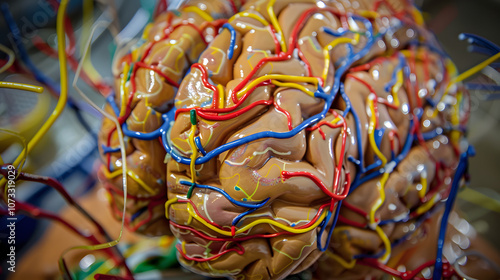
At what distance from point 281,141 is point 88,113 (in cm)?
93

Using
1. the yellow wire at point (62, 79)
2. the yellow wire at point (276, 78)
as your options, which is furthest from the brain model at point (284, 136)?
the yellow wire at point (62, 79)

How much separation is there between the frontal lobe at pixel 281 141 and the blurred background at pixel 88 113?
1.10ft

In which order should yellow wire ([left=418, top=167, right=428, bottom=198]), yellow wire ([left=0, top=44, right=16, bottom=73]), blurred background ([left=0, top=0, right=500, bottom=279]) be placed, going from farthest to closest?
blurred background ([left=0, top=0, right=500, bottom=279]) < yellow wire ([left=418, top=167, right=428, bottom=198]) < yellow wire ([left=0, top=44, right=16, bottom=73])

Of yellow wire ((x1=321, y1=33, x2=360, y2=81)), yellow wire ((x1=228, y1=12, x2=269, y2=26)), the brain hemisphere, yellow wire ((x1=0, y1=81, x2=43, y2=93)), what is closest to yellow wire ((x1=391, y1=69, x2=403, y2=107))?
yellow wire ((x1=321, y1=33, x2=360, y2=81))

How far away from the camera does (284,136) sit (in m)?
0.75

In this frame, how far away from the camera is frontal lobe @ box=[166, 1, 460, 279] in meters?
0.77

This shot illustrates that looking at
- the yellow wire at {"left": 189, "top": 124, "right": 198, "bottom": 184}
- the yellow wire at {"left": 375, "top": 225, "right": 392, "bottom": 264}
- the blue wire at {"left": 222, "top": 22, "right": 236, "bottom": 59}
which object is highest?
the blue wire at {"left": 222, "top": 22, "right": 236, "bottom": 59}

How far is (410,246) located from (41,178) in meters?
0.93

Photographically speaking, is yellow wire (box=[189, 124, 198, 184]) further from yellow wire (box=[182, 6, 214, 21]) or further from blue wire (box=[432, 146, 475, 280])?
blue wire (box=[432, 146, 475, 280])

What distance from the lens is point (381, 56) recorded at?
1.00 metres

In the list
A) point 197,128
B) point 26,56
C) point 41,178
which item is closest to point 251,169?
point 197,128

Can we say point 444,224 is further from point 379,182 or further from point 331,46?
point 331,46

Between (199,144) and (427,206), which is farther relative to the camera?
(427,206)

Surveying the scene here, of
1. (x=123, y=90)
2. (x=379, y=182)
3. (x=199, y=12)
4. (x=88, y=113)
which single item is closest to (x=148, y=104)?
(x=123, y=90)
